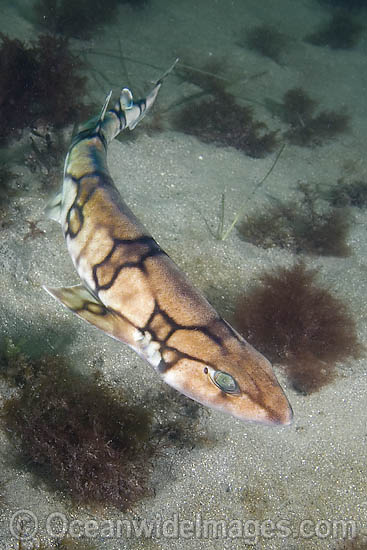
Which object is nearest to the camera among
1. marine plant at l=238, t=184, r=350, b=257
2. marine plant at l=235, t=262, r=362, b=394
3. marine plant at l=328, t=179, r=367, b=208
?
marine plant at l=235, t=262, r=362, b=394

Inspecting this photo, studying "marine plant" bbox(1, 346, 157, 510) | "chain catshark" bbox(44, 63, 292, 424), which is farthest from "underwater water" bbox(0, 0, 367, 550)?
"chain catshark" bbox(44, 63, 292, 424)

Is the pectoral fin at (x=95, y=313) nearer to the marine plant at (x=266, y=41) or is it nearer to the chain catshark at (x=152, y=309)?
the chain catshark at (x=152, y=309)

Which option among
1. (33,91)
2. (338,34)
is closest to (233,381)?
(33,91)

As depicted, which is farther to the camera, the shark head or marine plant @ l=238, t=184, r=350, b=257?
marine plant @ l=238, t=184, r=350, b=257

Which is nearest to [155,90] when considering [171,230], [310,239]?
[171,230]

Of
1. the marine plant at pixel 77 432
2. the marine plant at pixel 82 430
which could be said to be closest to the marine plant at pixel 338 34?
the marine plant at pixel 82 430

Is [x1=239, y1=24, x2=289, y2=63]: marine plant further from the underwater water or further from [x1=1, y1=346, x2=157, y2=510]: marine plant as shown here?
[x1=1, y1=346, x2=157, y2=510]: marine plant

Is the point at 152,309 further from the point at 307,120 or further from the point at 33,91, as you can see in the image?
the point at 307,120
